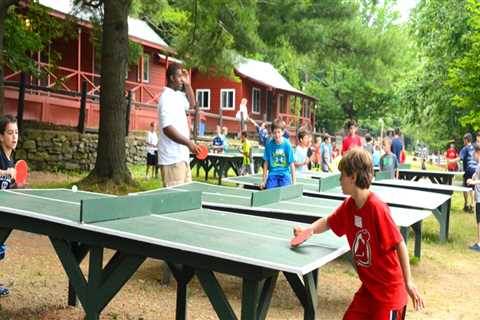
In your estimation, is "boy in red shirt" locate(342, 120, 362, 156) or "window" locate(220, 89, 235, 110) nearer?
"boy in red shirt" locate(342, 120, 362, 156)

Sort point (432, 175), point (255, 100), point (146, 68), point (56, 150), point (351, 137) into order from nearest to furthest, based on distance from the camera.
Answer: point (351, 137), point (432, 175), point (56, 150), point (146, 68), point (255, 100)

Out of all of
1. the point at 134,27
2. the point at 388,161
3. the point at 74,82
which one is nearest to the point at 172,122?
the point at 388,161

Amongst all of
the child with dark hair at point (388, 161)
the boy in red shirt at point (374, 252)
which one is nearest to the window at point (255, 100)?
the child with dark hair at point (388, 161)

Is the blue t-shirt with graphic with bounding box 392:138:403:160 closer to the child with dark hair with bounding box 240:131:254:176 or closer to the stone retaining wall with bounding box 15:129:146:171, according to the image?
the child with dark hair with bounding box 240:131:254:176

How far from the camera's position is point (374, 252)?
306cm

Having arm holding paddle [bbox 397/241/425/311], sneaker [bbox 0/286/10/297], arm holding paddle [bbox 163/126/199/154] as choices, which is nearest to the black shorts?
arm holding paddle [bbox 163/126/199/154]

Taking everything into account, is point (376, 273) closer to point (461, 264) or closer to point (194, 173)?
point (461, 264)

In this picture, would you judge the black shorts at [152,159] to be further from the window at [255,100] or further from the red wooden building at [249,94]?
the window at [255,100]

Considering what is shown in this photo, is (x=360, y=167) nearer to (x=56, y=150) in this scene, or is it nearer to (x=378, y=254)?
(x=378, y=254)

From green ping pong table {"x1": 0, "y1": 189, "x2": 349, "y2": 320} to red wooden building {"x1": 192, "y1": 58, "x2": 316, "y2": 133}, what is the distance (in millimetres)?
Result: 27646

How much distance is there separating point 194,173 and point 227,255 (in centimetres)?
1619

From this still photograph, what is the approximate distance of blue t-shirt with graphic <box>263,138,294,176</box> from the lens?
789 cm

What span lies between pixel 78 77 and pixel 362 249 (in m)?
19.0

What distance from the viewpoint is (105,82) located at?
35.6 ft
